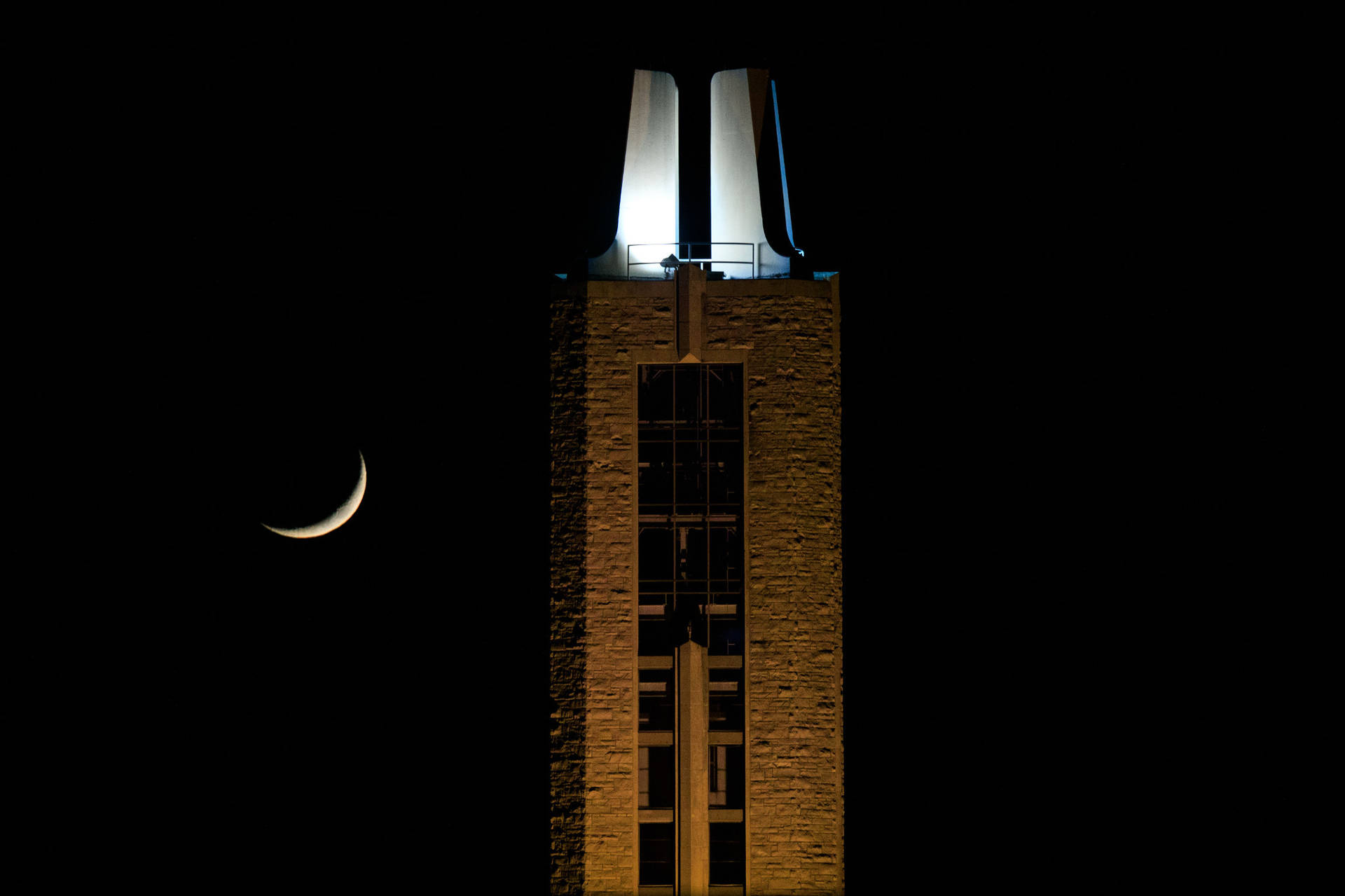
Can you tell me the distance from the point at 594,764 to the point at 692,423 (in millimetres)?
5790

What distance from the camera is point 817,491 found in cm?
1755

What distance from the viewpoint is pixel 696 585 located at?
17672mm

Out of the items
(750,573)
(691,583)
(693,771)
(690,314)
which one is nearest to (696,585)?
(691,583)

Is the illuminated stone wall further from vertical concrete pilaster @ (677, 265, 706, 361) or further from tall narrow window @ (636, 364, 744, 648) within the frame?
tall narrow window @ (636, 364, 744, 648)

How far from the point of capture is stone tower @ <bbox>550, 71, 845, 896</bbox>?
17234 mm

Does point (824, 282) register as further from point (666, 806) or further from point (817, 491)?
point (666, 806)

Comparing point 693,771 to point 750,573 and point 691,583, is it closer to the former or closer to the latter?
point 691,583

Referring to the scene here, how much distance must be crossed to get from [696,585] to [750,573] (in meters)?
0.95

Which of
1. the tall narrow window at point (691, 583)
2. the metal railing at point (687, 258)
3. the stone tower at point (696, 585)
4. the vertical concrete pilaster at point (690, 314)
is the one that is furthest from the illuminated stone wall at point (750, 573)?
the metal railing at point (687, 258)

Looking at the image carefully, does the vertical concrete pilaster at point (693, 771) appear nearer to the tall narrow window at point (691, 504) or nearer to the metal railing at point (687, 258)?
the tall narrow window at point (691, 504)

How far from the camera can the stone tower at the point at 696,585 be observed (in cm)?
1723

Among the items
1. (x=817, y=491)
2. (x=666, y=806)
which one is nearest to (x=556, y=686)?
(x=666, y=806)

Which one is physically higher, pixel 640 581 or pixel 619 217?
pixel 619 217

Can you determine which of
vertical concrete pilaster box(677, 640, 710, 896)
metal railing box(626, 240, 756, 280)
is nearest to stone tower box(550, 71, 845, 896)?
vertical concrete pilaster box(677, 640, 710, 896)
